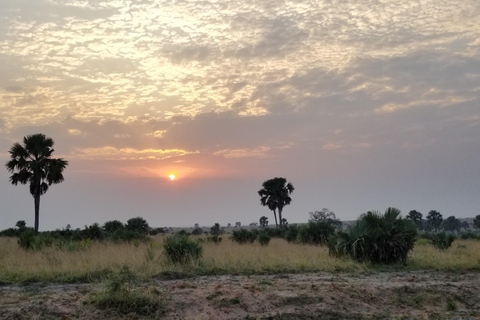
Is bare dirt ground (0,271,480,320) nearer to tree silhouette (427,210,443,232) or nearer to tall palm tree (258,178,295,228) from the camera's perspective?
tall palm tree (258,178,295,228)

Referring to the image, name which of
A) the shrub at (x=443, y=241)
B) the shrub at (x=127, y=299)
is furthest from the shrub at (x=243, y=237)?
the shrub at (x=127, y=299)

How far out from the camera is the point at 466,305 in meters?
11.4

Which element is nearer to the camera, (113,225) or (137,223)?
(113,225)

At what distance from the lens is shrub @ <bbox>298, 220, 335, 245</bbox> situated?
28.1 m

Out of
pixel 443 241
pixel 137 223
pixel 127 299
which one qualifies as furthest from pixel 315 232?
pixel 137 223

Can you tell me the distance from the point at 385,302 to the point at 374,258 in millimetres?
7067

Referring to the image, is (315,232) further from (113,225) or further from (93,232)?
(113,225)

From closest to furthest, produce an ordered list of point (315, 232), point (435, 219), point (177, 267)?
point (177, 267)
point (315, 232)
point (435, 219)

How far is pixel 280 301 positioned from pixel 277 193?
202 feet

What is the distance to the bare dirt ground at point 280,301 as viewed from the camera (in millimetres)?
9219

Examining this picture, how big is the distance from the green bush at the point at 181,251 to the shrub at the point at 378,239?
6.02 metres

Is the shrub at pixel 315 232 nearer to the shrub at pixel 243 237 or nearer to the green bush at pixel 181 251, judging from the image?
the shrub at pixel 243 237

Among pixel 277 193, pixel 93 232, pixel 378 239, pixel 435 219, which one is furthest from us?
pixel 435 219

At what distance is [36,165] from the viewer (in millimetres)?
33562
